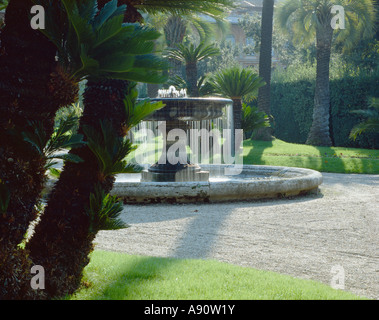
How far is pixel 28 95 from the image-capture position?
2.36m

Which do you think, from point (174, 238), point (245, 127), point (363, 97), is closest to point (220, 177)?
point (174, 238)

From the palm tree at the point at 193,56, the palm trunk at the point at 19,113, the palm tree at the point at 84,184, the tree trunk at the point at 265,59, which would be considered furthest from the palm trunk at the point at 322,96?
the palm trunk at the point at 19,113

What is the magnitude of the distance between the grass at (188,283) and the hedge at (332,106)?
15996 millimetres

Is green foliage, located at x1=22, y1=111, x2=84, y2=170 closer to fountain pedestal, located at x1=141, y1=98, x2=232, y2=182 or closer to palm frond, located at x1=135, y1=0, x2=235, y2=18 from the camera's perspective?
palm frond, located at x1=135, y1=0, x2=235, y2=18

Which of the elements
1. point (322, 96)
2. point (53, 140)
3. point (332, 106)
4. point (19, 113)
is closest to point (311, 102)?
point (332, 106)

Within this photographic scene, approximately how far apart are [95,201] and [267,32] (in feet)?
54.4

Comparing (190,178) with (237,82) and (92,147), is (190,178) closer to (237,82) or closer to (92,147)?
(92,147)

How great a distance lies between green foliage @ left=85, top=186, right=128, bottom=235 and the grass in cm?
43

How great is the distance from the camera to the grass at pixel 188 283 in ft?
9.39

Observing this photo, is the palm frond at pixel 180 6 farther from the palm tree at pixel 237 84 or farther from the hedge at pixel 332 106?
the hedge at pixel 332 106

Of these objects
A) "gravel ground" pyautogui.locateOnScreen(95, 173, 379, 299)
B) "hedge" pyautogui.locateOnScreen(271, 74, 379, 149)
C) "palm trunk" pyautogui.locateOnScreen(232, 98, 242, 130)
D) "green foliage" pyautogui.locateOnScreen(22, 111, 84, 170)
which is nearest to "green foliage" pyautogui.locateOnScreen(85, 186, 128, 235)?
"green foliage" pyautogui.locateOnScreen(22, 111, 84, 170)

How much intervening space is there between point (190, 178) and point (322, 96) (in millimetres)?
11901

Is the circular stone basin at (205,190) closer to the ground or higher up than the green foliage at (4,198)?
closer to the ground

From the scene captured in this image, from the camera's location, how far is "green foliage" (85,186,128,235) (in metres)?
2.63
